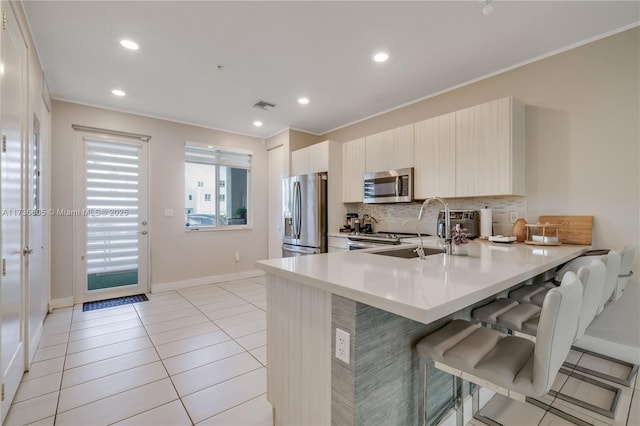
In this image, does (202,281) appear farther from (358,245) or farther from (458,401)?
(458,401)

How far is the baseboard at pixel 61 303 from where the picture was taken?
11.9ft

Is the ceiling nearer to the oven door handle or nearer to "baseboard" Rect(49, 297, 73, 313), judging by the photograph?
the oven door handle

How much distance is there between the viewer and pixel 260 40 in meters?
2.50

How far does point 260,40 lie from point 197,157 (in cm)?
292

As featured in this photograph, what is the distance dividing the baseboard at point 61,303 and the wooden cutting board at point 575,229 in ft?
18.5

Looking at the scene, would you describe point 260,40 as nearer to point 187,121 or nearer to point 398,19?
point 398,19

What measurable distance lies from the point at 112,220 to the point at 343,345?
4.34 m

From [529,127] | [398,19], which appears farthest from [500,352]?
[529,127]

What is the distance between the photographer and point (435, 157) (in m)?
3.29

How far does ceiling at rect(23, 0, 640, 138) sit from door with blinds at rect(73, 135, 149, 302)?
0.76 metres

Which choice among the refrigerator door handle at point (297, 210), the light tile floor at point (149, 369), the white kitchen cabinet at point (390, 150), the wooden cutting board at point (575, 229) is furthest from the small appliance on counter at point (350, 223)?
the wooden cutting board at point (575, 229)

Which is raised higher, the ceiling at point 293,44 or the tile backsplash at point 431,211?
the ceiling at point 293,44

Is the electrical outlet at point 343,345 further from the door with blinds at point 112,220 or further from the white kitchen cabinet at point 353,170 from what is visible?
the door with blinds at point 112,220

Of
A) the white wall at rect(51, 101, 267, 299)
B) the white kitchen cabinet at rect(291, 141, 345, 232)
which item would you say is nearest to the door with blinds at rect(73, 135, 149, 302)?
the white wall at rect(51, 101, 267, 299)
